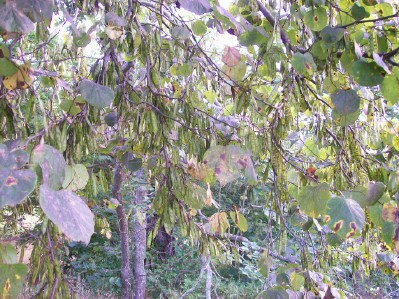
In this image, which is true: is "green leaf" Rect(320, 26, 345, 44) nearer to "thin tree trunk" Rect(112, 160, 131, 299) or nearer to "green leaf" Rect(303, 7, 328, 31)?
"green leaf" Rect(303, 7, 328, 31)

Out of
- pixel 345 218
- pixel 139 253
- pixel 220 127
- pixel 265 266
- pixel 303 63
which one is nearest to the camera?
pixel 345 218

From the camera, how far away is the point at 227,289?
5.39 m

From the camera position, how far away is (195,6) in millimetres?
878

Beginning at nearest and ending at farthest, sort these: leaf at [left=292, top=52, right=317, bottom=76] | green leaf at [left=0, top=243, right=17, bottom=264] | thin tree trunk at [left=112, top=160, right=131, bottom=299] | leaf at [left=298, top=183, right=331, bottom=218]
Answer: green leaf at [left=0, top=243, right=17, bottom=264], leaf at [left=298, top=183, right=331, bottom=218], leaf at [left=292, top=52, right=317, bottom=76], thin tree trunk at [left=112, top=160, right=131, bottom=299]

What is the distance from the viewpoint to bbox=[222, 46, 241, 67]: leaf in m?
1.00

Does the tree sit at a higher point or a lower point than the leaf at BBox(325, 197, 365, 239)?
higher

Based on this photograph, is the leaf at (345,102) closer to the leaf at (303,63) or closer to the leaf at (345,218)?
the leaf at (303,63)

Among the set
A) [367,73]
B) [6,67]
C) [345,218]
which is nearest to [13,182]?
[6,67]

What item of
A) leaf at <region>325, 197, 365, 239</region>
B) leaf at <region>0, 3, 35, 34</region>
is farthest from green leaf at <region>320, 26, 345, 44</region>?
leaf at <region>0, 3, 35, 34</region>

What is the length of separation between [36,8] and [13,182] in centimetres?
35

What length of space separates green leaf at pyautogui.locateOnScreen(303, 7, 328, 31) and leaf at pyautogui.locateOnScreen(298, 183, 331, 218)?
0.43 metres

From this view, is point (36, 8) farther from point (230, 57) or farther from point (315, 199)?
point (315, 199)

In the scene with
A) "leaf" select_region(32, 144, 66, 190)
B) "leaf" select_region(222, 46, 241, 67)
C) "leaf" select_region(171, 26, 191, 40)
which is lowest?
"leaf" select_region(32, 144, 66, 190)

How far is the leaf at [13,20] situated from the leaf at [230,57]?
514mm
